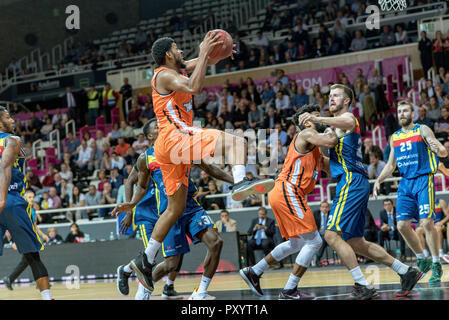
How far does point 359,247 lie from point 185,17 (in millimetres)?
20963

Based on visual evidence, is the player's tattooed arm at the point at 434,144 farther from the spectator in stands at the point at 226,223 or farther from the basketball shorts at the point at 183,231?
the spectator in stands at the point at 226,223

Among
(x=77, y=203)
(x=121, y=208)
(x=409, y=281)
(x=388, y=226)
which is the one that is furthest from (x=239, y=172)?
(x=77, y=203)

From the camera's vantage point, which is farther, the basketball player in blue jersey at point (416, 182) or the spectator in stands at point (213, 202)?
the spectator in stands at point (213, 202)

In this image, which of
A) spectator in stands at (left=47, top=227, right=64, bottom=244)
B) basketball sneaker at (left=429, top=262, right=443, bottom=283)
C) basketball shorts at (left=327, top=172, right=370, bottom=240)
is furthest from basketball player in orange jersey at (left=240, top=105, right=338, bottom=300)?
spectator in stands at (left=47, top=227, right=64, bottom=244)

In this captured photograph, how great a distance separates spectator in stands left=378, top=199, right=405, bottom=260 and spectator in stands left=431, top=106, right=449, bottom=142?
2.08 metres

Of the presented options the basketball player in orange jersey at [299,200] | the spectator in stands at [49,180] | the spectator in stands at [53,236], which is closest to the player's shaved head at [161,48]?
the basketball player in orange jersey at [299,200]

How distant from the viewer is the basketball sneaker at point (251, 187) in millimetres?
4848

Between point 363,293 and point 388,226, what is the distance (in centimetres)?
686

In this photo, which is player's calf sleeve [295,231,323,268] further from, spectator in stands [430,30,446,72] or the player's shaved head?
spectator in stands [430,30,446,72]

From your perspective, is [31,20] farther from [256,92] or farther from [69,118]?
[256,92]

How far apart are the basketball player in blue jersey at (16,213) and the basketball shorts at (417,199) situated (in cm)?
414

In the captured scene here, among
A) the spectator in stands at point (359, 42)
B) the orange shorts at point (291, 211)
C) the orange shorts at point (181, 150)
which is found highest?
the spectator in stands at point (359, 42)

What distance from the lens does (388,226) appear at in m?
12.1
